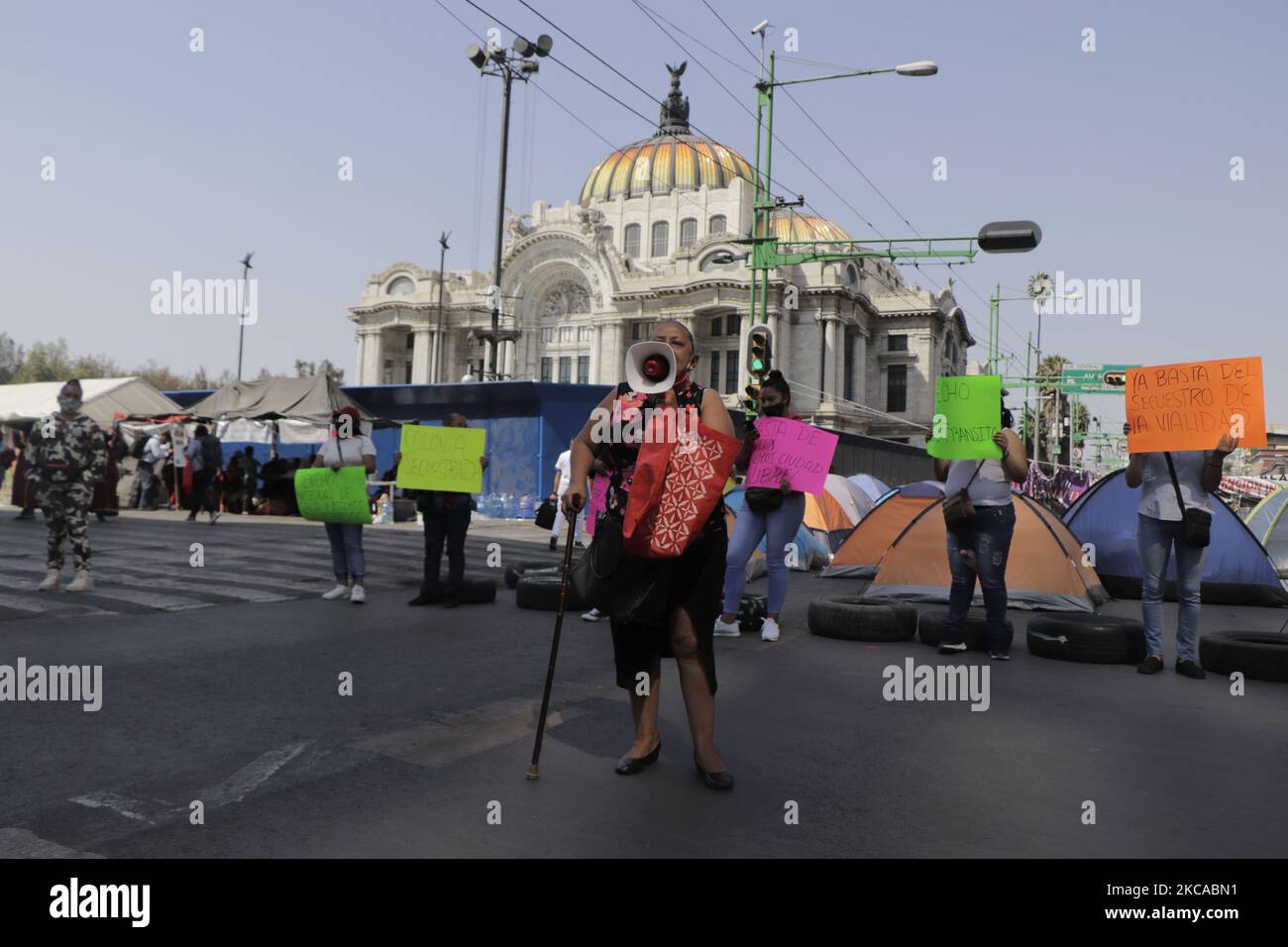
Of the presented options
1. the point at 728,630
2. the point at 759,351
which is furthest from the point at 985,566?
the point at 759,351

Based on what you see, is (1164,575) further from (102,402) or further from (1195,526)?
(102,402)

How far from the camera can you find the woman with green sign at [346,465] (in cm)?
879

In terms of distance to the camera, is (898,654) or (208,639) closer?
(208,639)

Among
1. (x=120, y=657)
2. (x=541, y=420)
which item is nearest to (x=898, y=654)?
(x=120, y=657)

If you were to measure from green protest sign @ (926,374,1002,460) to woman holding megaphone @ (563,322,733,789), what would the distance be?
122 inches

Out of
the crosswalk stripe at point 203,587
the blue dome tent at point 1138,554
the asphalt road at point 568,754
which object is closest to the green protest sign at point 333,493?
the crosswalk stripe at point 203,587

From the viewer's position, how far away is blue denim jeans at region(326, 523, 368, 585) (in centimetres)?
886

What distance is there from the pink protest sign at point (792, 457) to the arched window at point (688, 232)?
7000cm

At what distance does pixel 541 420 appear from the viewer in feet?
82.6

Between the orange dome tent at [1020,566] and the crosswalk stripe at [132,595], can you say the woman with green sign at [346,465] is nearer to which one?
the crosswalk stripe at [132,595]

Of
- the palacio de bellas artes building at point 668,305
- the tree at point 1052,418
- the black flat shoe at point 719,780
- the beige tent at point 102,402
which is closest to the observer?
the black flat shoe at point 719,780

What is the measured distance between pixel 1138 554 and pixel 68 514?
11590 millimetres

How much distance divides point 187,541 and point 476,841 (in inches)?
507
